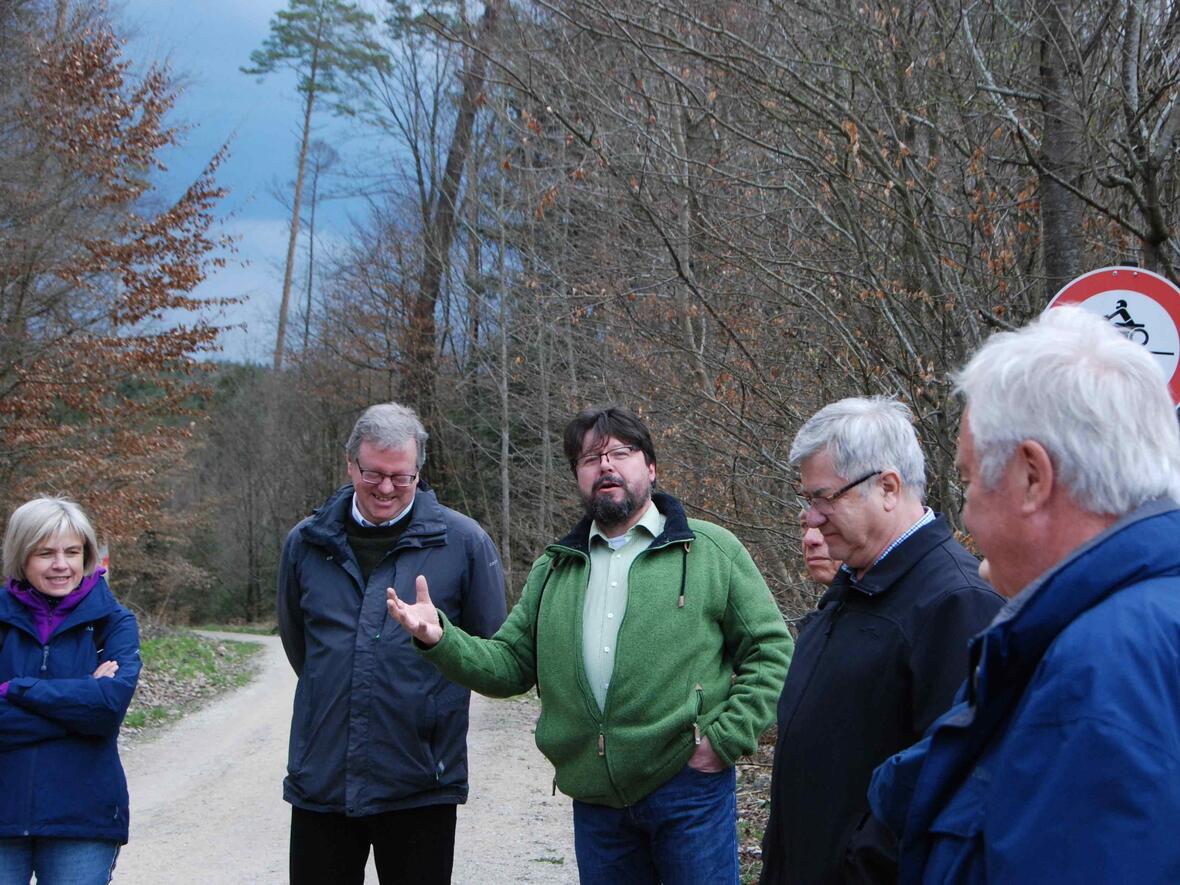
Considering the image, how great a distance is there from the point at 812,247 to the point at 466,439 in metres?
17.4

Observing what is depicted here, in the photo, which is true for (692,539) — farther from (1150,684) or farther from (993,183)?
(993,183)

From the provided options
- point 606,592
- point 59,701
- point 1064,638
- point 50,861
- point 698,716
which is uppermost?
point 1064,638

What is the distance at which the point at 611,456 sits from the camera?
12.8ft

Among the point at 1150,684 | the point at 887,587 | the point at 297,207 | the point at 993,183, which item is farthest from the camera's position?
the point at 297,207

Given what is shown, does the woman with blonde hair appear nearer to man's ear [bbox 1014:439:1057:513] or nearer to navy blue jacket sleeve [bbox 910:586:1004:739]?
navy blue jacket sleeve [bbox 910:586:1004:739]

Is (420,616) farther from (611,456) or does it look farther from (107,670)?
(107,670)

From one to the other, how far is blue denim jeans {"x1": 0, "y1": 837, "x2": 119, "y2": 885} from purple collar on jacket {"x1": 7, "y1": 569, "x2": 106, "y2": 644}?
2.25 feet

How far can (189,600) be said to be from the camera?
131 feet

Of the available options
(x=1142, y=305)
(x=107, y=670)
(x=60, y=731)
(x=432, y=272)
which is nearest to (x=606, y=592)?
(x=107, y=670)

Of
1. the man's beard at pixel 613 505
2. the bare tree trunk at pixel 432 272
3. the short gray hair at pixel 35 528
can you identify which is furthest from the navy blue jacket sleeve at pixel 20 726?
the bare tree trunk at pixel 432 272

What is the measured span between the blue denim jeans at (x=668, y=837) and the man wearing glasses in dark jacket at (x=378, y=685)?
0.64 meters

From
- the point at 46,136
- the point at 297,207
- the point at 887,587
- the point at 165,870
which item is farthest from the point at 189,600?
the point at 887,587

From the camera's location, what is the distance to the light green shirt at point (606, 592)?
3.71 m

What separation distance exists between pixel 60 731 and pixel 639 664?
2.02 meters
